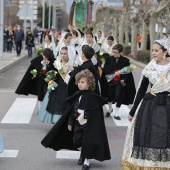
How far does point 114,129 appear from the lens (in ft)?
34.2

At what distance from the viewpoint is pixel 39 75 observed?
11094 mm

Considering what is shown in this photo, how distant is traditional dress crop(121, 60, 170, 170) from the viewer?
19.7 ft

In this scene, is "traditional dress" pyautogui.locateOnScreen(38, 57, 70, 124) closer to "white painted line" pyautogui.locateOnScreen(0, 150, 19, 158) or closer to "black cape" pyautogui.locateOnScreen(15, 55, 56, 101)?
"black cape" pyautogui.locateOnScreen(15, 55, 56, 101)

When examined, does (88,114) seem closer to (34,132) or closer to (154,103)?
(154,103)

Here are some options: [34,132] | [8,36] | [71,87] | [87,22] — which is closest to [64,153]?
[71,87]

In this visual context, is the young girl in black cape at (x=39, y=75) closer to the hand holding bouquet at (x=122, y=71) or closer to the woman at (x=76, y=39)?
the hand holding bouquet at (x=122, y=71)

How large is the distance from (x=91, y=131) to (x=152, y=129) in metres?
1.27

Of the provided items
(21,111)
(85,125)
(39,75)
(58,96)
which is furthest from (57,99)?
(21,111)

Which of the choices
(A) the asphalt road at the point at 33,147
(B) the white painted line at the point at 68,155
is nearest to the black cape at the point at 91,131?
(A) the asphalt road at the point at 33,147

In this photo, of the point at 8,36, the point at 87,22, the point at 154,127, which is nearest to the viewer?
the point at 154,127

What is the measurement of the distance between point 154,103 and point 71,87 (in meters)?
2.22

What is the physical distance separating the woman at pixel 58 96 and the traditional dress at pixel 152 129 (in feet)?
10.5

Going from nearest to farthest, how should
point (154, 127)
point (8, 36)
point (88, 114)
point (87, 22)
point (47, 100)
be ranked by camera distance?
point (154, 127) → point (88, 114) → point (47, 100) → point (87, 22) → point (8, 36)

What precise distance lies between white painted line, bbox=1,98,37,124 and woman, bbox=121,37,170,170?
4.95m
